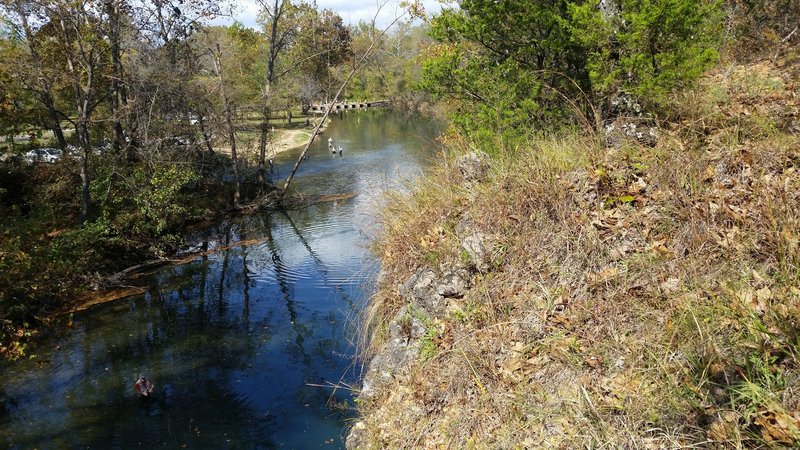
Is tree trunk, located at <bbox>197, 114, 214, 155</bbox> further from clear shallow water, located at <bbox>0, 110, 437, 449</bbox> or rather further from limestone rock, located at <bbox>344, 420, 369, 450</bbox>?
limestone rock, located at <bbox>344, 420, 369, 450</bbox>

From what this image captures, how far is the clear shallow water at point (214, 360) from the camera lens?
7684 mm

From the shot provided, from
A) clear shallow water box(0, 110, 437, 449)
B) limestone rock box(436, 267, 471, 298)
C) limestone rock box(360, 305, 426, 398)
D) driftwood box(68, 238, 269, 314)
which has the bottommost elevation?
clear shallow water box(0, 110, 437, 449)

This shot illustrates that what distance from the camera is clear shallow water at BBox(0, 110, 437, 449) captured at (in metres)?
7.68

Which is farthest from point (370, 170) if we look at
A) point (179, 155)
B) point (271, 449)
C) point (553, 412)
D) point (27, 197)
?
point (553, 412)

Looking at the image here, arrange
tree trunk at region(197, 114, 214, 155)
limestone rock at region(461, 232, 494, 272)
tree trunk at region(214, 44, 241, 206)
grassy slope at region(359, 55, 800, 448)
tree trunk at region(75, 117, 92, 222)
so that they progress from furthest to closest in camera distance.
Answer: tree trunk at region(214, 44, 241, 206)
tree trunk at region(197, 114, 214, 155)
tree trunk at region(75, 117, 92, 222)
limestone rock at region(461, 232, 494, 272)
grassy slope at region(359, 55, 800, 448)

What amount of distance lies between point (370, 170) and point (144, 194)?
13.0 meters

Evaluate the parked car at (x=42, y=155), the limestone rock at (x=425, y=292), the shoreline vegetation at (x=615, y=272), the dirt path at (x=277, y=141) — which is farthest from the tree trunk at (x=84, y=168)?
the limestone rock at (x=425, y=292)

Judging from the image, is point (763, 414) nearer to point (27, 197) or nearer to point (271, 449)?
point (271, 449)

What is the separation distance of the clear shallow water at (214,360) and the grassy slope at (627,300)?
8.56ft

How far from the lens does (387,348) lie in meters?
6.50

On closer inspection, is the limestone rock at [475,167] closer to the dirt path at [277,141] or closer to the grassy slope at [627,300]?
the grassy slope at [627,300]

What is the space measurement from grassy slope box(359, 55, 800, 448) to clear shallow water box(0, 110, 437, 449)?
8.56 ft

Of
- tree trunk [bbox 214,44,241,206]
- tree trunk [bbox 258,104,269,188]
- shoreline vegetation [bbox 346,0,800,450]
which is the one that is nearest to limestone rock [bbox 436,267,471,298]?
shoreline vegetation [bbox 346,0,800,450]

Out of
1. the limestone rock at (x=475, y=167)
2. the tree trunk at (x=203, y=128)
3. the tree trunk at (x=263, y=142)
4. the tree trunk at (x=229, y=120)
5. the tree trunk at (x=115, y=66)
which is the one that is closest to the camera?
the limestone rock at (x=475, y=167)
